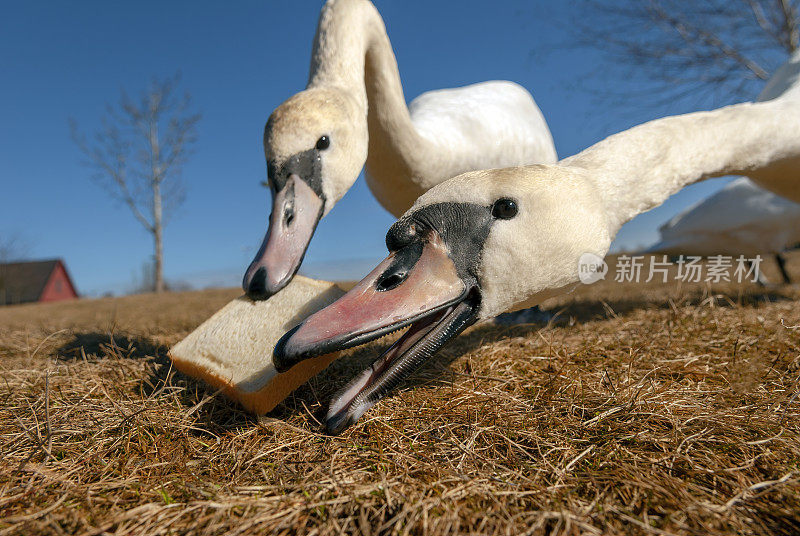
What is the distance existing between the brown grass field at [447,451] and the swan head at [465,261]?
25 centimetres

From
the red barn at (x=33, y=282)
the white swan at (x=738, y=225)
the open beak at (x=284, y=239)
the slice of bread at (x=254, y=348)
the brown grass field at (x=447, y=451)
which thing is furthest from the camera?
the red barn at (x=33, y=282)

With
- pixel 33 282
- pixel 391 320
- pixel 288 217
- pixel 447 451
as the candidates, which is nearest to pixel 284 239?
pixel 288 217

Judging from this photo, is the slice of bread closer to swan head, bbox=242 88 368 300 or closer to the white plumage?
swan head, bbox=242 88 368 300

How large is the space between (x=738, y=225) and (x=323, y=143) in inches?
187

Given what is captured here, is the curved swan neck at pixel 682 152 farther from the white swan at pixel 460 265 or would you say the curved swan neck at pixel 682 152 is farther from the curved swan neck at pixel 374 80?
the curved swan neck at pixel 374 80

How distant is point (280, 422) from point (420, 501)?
2.26 ft

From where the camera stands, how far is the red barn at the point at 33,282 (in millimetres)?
24906

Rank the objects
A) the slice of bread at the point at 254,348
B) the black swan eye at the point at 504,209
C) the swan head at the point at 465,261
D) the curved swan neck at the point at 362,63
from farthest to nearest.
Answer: the curved swan neck at the point at 362,63 → the slice of bread at the point at 254,348 → the black swan eye at the point at 504,209 → the swan head at the point at 465,261

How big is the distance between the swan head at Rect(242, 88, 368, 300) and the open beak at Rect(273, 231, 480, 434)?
0.80 m

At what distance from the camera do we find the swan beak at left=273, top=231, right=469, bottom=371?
1.13 metres

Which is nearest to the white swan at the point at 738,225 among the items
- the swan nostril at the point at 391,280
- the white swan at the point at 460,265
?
the white swan at the point at 460,265

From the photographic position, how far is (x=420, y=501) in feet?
3.07

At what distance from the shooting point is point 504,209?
137 cm

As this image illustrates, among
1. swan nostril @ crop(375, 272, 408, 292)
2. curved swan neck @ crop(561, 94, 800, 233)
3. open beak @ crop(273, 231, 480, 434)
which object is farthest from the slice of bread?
curved swan neck @ crop(561, 94, 800, 233)
